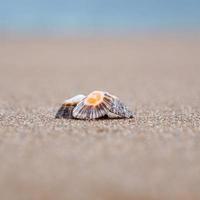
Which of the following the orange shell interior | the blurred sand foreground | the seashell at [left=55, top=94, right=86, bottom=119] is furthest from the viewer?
the seashell at [left=55, top=94, right=86, bottom=119]

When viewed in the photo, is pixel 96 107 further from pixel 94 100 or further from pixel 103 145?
pixel 103 145

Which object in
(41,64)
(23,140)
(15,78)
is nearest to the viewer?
(23,140)

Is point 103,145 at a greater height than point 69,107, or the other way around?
point 69,107

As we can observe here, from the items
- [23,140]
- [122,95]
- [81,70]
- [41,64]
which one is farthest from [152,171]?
[41,64]

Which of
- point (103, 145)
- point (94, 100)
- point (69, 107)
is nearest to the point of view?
point (103, 145)

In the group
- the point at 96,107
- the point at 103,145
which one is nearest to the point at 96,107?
the point at 96,107

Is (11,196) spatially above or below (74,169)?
below

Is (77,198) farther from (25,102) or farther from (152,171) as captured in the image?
(25,102)

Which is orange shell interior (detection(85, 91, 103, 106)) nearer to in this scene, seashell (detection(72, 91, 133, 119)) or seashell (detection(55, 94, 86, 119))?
seashell (detection(72, 91, 133, 119))

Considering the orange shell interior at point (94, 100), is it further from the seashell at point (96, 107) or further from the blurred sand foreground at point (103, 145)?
the blurred sand foreground at point (103, 145)

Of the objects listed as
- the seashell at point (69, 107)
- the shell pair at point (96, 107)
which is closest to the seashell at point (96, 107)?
the shell pair at point (96, 107)

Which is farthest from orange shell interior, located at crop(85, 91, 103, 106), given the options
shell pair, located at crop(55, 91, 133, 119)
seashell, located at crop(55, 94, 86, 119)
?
seashell, located at crop(55, 94, 86, 119)
